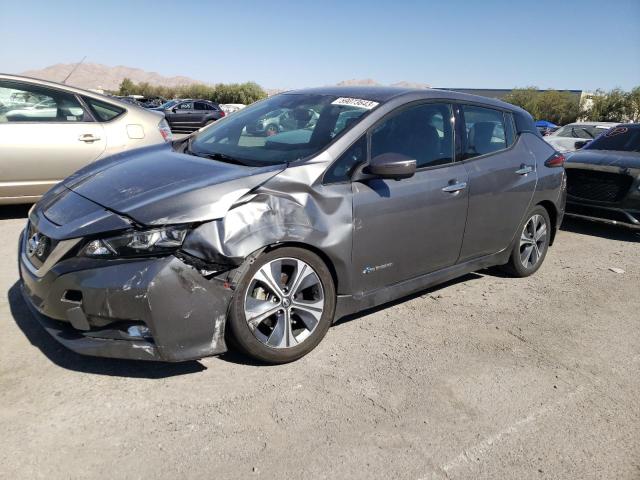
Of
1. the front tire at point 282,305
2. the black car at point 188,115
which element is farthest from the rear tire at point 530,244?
the black car at point 188,115

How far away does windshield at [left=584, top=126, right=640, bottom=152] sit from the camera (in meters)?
7.63

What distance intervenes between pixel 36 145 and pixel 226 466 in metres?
4.66

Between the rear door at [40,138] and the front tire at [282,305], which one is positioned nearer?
the front tire at [282,305]

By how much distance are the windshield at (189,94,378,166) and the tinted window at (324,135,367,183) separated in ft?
0.46

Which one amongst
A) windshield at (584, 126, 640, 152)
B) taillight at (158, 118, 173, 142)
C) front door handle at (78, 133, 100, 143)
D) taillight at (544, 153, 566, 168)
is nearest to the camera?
taillight at (544, 153, 566, 168)

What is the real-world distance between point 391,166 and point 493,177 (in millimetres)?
1366

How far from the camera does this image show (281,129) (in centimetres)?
390

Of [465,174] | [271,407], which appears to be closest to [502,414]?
[271,407]

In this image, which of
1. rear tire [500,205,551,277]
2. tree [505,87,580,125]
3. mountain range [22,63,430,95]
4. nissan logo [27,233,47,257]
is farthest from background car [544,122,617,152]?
mountain range [22,63,430,95]

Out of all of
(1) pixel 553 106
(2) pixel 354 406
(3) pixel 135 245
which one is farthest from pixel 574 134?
(1) pixel 553 106

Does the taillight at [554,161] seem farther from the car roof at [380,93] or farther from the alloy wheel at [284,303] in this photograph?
the alloy wheel at [284,303]

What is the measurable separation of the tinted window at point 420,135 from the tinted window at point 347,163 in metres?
0.09

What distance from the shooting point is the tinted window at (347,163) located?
3346 mm

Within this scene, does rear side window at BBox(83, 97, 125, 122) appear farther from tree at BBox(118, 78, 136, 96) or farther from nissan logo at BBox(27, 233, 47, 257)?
tree at BBox(118, 78, 136, 96)
